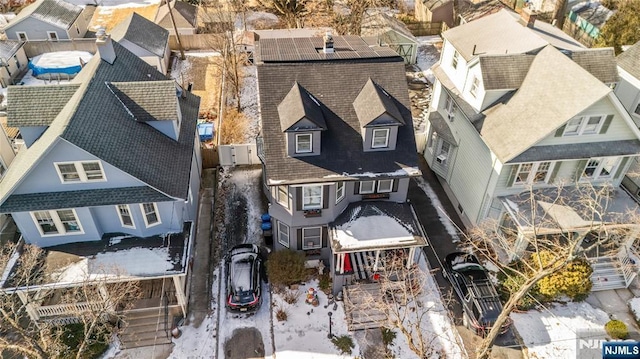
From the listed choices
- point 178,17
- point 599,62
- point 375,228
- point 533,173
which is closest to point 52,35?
point 178,17

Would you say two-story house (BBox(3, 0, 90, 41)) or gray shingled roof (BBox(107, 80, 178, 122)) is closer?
gray shingled roof (BBox(107, 80, 178, 122))

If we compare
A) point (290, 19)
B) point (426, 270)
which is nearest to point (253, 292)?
point (426, 270)

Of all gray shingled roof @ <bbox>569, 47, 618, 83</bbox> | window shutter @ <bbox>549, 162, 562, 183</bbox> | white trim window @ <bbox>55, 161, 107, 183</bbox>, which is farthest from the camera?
gray shingled roof @ <bbox>569, 47, 618, 83</bbox>

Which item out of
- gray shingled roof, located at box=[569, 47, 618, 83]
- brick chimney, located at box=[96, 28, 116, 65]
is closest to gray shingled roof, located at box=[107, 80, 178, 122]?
brick chimney, located at box=[96, 28, 116, 65]

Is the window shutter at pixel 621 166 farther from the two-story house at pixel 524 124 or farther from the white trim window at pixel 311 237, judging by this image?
the white trim window at pixel 311 237

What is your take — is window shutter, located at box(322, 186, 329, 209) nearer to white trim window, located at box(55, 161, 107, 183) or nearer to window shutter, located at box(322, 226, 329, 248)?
window shutter, located at box(322, 226, 329, 248)
